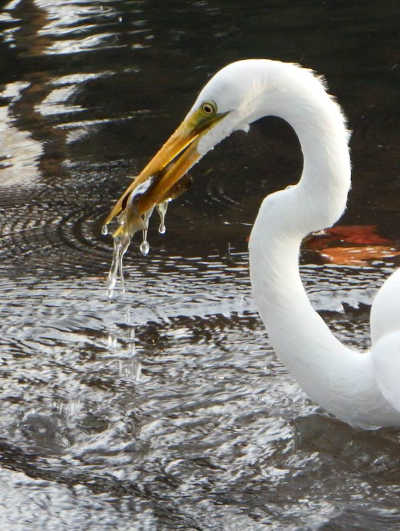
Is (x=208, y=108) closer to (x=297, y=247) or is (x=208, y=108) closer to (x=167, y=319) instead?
(x=297, y=247)

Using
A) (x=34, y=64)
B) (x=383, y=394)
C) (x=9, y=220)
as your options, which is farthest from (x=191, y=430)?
(x=34, y=64)

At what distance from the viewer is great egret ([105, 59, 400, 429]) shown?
127 inches

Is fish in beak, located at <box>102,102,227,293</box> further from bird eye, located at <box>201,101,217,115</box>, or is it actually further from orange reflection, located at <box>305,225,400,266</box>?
orange reflection, located at <box>305,225,400,266</box>

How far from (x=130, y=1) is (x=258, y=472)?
336 inches

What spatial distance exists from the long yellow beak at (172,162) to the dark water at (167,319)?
96 cm

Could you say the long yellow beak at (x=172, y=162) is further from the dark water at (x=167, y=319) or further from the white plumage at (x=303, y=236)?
the dark water at (x=167, y=319)

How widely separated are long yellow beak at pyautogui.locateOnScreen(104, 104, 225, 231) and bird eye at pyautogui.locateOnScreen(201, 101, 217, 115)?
0.02 metres

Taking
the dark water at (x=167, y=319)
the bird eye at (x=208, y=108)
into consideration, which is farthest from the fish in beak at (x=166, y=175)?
the dark water at (x=167, y=319)

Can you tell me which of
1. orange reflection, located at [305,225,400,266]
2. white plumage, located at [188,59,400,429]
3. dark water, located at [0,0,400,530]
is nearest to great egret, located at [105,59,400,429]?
white plumage, located at [188,59,400,429]

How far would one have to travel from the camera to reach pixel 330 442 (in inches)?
151

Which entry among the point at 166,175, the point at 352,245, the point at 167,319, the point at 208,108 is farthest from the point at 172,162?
the point at 352,245

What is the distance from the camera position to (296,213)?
11.0 feet

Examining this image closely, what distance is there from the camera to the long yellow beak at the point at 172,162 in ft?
11.0

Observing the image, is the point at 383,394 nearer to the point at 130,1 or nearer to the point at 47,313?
the point at 47,313
